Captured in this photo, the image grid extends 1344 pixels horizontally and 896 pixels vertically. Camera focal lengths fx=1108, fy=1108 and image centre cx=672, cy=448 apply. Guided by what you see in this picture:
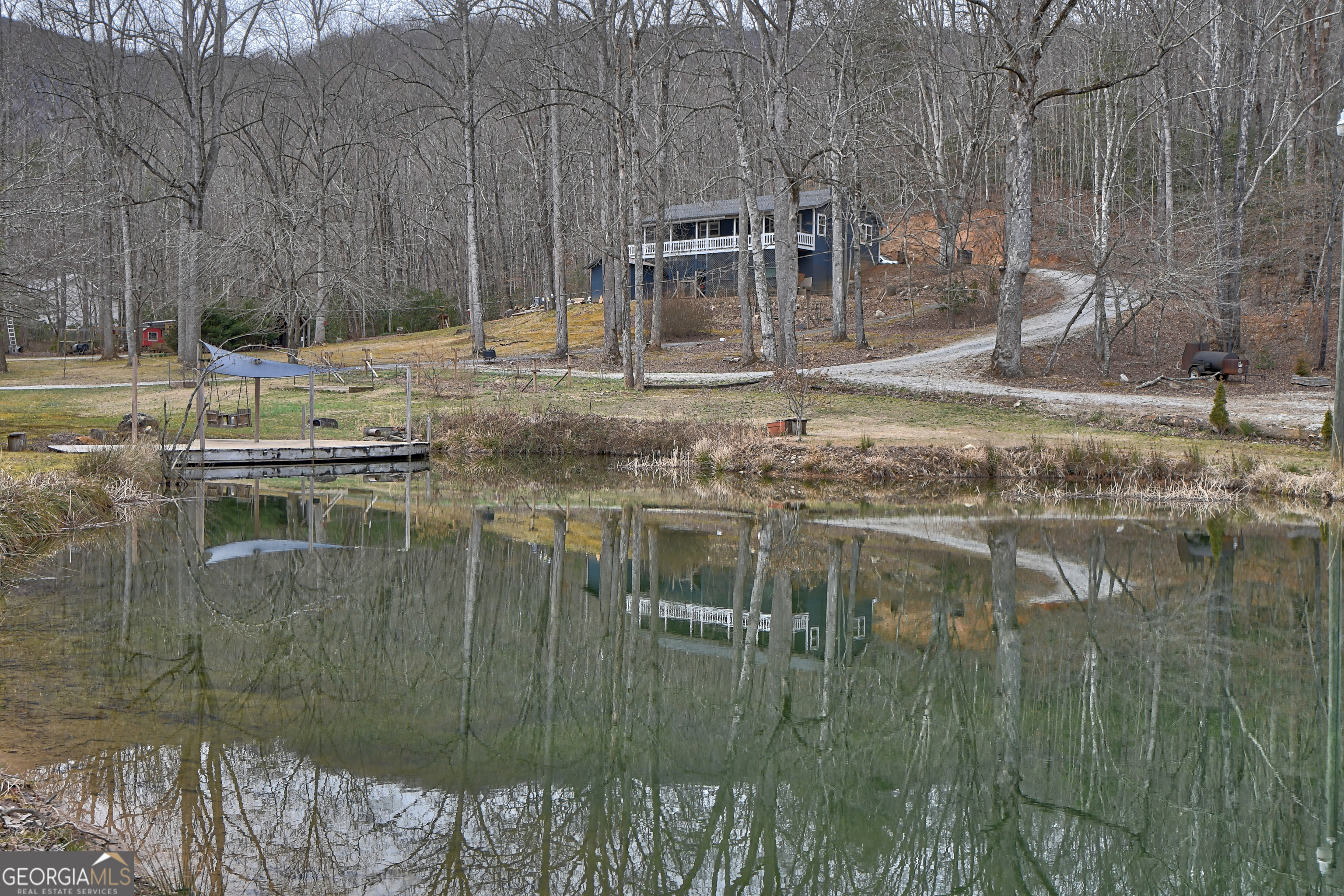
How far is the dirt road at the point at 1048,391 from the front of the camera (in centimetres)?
2438

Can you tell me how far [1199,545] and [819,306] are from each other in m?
33.8

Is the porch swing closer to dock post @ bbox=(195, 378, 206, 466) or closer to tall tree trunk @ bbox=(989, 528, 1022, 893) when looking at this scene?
dock post @ bbox=(195, 378, 206, 466)

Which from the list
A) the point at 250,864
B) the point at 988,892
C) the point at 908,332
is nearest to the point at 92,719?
the point at 250,864

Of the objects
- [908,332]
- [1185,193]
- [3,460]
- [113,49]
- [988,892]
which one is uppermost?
[113,49]

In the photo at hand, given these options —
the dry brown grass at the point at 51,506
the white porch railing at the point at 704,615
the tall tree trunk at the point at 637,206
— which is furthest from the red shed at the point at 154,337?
the white porch railing at the point at 704,615

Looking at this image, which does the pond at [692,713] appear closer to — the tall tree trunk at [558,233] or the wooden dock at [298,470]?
the wooden dock at [298,470]

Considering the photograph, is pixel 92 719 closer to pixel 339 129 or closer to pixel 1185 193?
pixel 1185 193

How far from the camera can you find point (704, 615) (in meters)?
11.9

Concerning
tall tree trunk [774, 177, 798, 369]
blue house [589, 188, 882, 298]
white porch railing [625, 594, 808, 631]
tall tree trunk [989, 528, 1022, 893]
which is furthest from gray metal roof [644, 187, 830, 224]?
white porch railing [625, 594, 808, 631]

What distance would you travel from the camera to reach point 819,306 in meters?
48.2

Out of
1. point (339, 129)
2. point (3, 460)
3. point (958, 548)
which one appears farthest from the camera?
point (339, 129)

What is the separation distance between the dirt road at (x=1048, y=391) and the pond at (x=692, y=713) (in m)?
10.1

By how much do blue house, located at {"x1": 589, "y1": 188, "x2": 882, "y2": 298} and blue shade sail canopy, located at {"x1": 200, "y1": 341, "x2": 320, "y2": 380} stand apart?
28742mm

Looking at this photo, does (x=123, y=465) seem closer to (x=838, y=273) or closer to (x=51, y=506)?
(x=51, y=506)
